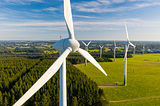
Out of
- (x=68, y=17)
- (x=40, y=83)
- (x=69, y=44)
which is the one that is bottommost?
(x=40, y=83)

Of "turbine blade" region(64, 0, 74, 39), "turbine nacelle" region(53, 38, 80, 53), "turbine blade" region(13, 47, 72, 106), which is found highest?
Result: "turbine blade" region(64, 0, 74, 39)

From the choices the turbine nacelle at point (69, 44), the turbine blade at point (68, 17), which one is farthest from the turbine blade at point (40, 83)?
the turbine blade at point (68, 17)

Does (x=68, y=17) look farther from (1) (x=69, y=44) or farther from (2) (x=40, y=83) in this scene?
(2) (x=40, y=83)

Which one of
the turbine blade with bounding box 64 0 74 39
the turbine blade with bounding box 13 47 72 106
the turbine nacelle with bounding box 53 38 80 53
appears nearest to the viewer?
the turbine blade with bounding box 13 47 72 106

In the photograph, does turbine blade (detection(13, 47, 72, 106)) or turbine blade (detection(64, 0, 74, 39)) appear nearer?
turbine blade (detection(13, 47, 72, 106))

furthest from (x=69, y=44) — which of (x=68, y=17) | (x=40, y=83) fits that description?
(x=40, y=83)

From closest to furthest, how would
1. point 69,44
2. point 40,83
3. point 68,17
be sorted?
point 40,83 < point 69,44 < point 68,17

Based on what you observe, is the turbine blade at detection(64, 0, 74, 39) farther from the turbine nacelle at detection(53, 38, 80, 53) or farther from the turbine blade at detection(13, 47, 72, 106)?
the turbine blade at detection(13, 47, 72, 106)

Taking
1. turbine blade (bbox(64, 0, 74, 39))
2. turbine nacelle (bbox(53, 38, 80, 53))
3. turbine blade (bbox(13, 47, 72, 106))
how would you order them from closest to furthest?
turbine blade (bbox(13, 47, 72, 106)) < turbine nacelle (bbox(53, 38, 80, 53)) < turbine blade (bbox(64, 0, 74, 39))

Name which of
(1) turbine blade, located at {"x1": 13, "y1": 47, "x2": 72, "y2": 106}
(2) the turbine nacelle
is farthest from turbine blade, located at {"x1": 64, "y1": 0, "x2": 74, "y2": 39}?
(1) turbine blade, located at {"x1": 13, "y1": 47, "x2": 72, "y2": 106}

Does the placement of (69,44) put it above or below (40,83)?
above

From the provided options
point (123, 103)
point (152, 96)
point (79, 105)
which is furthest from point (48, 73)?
point (152, 96)
